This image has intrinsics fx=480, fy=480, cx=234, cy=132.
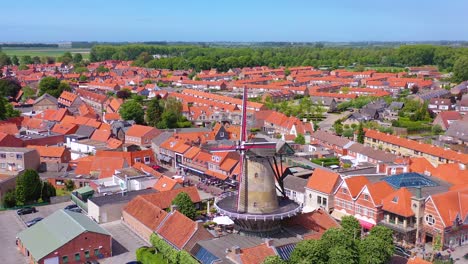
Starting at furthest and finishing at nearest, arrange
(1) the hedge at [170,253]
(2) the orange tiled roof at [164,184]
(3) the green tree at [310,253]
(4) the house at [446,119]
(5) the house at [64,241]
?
(4) the house at [446,119]
(2) the orange tiled roof at [164,184]
(5) the house at [64,241]
(1) the hedge at [170,253]
(3) the green tree at [310,253]

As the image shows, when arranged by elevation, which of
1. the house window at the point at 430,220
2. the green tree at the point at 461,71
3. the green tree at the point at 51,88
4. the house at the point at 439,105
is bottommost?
the house window at the point at 430,220

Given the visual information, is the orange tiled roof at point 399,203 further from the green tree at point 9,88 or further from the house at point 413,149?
the green tree at point 9,88

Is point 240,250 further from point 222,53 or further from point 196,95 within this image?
point 222,53

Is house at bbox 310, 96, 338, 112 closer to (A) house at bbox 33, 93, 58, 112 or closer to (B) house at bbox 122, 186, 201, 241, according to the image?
(A) house at bbox 33, 93, 58, 112

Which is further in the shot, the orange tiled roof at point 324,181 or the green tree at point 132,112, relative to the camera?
the green tree at point 132,112

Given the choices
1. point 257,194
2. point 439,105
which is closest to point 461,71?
point 439,105

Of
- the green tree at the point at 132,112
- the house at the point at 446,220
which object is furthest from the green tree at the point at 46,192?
the house at the point at 446,220

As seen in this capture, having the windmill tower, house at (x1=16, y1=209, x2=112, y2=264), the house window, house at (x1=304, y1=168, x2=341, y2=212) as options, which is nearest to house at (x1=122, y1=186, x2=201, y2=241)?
house at (x1=16, y1=209, x2=112, y2=264)
